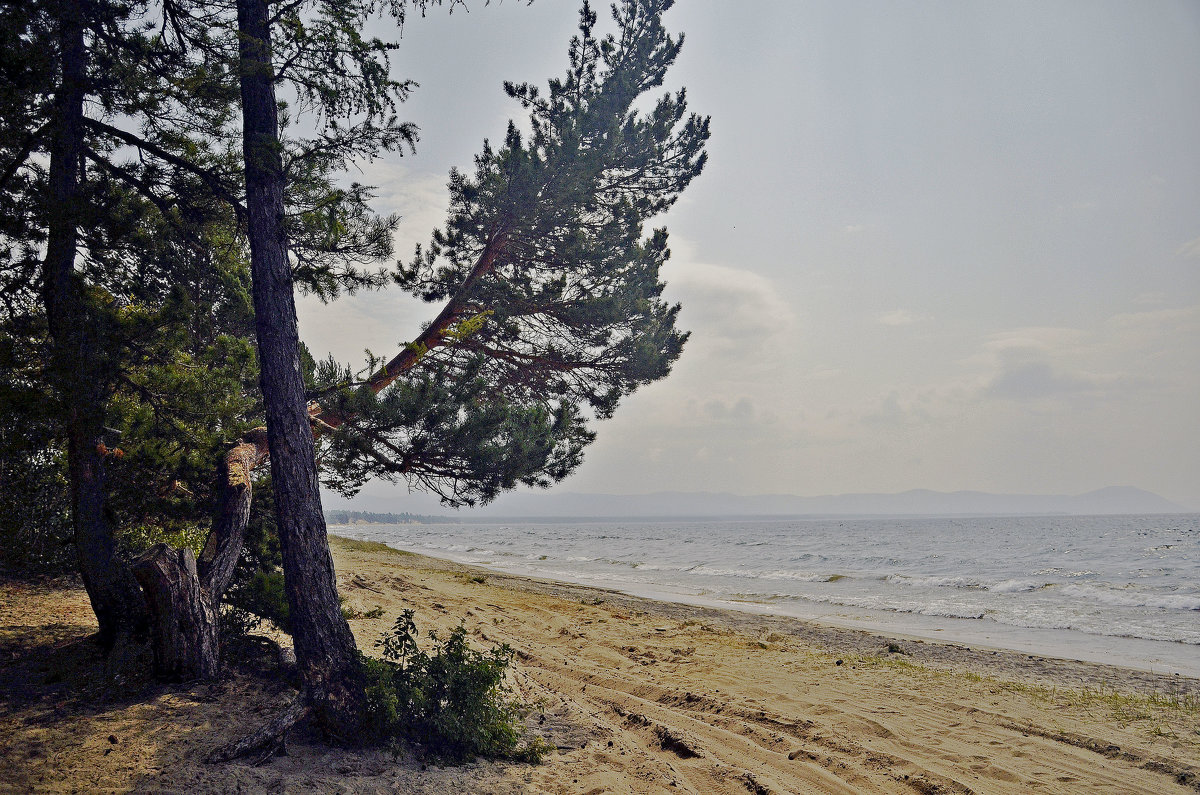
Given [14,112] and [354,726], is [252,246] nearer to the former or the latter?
[14,112]

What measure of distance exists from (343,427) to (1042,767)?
9000mm

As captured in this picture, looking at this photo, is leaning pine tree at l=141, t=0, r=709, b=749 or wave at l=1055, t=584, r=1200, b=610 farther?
wave at l=1055, t=584, r=1200, b=610

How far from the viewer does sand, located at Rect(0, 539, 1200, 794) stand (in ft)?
15.0

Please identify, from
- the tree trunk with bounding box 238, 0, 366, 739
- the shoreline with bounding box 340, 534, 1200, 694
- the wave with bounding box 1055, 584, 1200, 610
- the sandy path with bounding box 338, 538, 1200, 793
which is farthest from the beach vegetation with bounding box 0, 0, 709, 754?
the wave with bounding box 1055, 584, 1200, 610

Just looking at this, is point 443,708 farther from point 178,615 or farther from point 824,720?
point 824,720

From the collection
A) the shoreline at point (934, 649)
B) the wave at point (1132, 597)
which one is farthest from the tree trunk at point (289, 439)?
the wave at point (1132, 597)

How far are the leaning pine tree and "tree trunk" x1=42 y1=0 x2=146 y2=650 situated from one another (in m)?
2.62

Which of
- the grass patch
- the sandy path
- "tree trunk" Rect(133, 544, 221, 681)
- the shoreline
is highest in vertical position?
"tree trunk" Rect(133, 544, 221, 681)

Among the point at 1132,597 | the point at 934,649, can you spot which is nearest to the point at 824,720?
the point at 934,649

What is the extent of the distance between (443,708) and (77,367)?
464 centimetres

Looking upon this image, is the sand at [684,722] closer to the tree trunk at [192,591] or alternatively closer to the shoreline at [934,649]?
the shoreline at [934,649]

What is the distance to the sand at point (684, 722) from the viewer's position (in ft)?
15.0

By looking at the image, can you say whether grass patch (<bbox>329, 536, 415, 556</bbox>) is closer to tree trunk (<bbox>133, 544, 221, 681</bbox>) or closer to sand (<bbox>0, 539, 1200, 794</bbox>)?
sand (<bbox>0, 539, 1200, 794</bbox>)

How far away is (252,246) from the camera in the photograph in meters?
5.50
